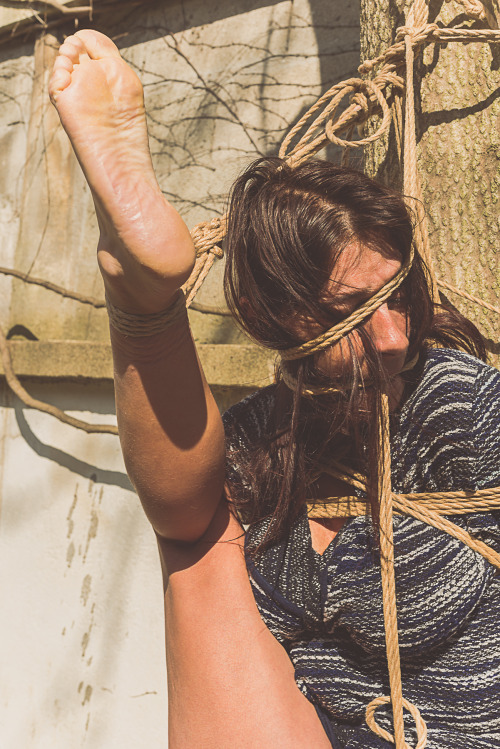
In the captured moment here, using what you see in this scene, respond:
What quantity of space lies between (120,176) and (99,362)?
148 cm

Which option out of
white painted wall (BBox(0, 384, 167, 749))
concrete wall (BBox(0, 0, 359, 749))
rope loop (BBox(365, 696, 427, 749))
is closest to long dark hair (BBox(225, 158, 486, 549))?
rope loop (BBox(365, 696, 427, 749))

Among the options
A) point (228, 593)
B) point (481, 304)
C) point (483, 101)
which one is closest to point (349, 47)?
point (483, 101)

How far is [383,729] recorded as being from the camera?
103 cm

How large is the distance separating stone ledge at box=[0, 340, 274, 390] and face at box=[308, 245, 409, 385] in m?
0.75

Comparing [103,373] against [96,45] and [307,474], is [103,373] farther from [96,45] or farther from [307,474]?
[96,45]

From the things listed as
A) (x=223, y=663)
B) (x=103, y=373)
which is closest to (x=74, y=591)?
(x=103, y=373)

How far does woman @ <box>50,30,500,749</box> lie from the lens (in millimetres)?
980

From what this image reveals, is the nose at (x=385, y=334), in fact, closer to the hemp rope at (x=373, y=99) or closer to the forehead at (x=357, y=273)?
the forehead at (x=357, y=273)

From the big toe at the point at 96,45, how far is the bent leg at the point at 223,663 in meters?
0.72

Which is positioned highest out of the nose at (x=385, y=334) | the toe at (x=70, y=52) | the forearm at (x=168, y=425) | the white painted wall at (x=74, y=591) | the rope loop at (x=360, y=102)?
the rope loop at (x=360, y=102)

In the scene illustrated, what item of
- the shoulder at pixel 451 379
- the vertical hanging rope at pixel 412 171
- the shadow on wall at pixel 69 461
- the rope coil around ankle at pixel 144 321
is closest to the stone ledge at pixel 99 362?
the shadow on wall at pixel 69 461

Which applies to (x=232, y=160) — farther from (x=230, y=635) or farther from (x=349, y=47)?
(x=230, y=635)

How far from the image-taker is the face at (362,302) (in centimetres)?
100

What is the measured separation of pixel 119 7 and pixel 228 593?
2258mm
